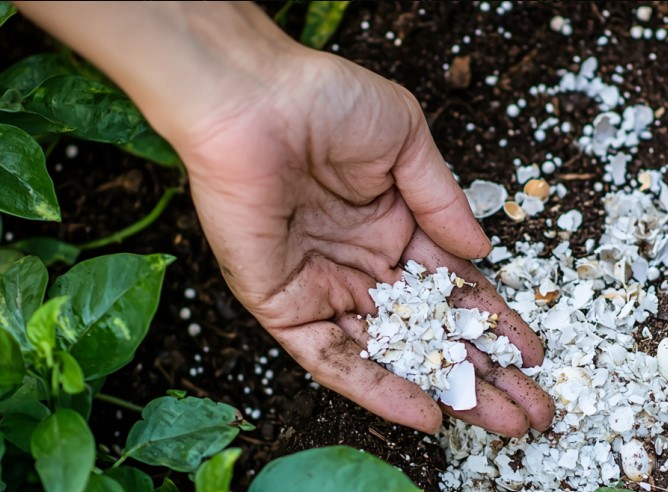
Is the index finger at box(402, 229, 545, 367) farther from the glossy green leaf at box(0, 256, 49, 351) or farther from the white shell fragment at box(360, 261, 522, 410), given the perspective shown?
the glossy green leaf at box(0, 256, 49, 351)

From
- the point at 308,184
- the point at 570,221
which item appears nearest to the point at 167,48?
the point at 308,184

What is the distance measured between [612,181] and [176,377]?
95 centimetres

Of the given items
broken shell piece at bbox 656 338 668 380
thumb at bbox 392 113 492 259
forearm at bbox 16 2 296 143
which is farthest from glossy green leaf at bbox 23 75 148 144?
broken shell piece at bbox 656 338 668 380

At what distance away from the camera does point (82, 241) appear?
167 centimetres

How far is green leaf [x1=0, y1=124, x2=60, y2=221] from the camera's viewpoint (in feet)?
3.81

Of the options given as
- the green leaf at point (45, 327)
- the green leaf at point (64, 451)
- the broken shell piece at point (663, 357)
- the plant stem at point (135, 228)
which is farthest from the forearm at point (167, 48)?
the broken shell piece at point (663, 357)

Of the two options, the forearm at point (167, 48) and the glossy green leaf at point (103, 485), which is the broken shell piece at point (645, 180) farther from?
the glossy green leaf at point (103, 485)

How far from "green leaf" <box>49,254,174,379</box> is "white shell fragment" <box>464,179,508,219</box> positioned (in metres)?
0.72

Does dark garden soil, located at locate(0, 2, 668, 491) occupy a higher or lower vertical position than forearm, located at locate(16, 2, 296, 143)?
lower

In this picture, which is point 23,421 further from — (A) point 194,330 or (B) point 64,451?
(A) point 194,330

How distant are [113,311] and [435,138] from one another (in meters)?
0.81

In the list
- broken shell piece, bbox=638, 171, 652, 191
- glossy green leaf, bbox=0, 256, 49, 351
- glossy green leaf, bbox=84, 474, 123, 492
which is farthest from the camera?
broken shell piece, bbox=638, 171, 652, 191

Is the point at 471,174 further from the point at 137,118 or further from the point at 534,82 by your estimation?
the point at 137,118

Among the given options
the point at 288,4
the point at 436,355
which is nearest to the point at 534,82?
the point at 288,4
